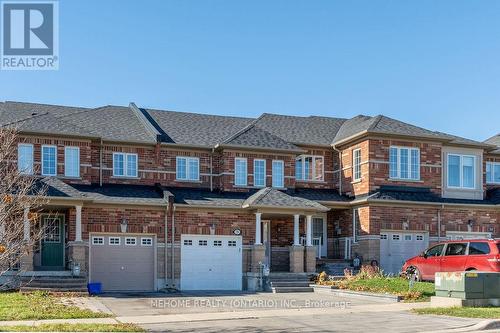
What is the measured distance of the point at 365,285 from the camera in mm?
24641

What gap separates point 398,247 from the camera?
31172mm

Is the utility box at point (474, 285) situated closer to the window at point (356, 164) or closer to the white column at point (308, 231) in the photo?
the white column at point (308, 231)

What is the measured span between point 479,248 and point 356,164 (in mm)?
10029

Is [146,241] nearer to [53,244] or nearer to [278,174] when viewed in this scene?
[53,244]

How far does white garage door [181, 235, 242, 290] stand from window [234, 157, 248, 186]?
301cm

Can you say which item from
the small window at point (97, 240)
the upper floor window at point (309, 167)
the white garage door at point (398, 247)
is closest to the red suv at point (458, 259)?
the white garage door at point (398, 247)

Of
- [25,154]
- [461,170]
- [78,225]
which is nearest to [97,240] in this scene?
[78,225]

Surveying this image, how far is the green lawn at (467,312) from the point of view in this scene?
1735 cm

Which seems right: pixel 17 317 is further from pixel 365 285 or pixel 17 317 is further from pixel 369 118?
pixel 369 118

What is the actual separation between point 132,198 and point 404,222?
12294mm

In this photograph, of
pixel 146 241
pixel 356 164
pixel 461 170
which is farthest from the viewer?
pixel 461 170

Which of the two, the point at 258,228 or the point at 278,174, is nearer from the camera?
the point at 258,228

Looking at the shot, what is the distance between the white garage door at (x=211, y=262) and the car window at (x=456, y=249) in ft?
29.3

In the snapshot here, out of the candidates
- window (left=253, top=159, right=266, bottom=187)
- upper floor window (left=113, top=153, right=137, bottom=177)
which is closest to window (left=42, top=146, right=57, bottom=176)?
upper floor window (left=113, top=153, right=137, bottom=177)
